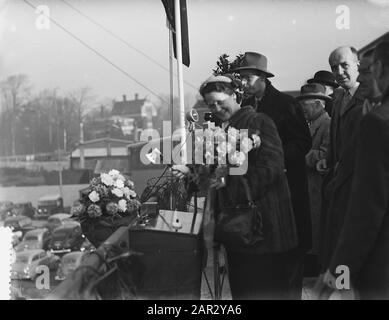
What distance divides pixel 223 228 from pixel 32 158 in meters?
1.19

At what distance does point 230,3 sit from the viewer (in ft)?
8.22

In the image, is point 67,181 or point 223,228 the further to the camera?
point 67,181

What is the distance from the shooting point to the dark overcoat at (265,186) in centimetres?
224

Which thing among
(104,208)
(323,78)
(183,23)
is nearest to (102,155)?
(104,208)

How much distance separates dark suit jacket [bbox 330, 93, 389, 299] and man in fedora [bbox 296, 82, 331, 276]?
1.24 metres

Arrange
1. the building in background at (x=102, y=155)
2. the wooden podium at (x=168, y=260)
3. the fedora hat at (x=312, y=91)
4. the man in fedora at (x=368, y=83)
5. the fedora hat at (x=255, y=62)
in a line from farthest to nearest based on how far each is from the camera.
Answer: the fedora hat at (x=312, y=91) < the building in background at (x=102, y=155) < the fedora hat at (x=255, y=62) < the wooden podium at (x=168, y=260) < the man in fedora at (x=368, y=83)

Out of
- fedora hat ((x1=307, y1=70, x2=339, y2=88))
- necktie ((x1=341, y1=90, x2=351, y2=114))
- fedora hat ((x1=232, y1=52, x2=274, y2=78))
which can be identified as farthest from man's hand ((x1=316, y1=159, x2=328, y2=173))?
fedora hat ((x1=232, y1=52, x2=274, y2=78))

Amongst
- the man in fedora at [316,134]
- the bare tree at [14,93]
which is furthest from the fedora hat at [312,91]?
the bare tree at [14,93]

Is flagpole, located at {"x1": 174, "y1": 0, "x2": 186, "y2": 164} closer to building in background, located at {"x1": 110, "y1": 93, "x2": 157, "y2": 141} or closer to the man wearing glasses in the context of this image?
building in background, located at {"x1": 110, "y1": 93, "x2": 157, "y2": 141}

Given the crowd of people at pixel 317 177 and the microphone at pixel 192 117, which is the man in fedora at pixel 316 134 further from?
the microphone at pixel 192 117

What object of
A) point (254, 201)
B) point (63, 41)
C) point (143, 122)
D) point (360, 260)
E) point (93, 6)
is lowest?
point (360, 260)
